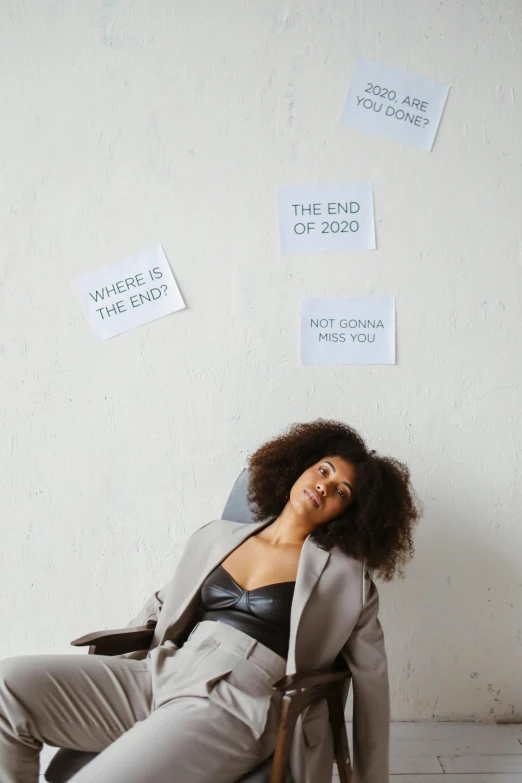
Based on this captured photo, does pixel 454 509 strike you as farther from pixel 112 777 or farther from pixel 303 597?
pixel 112 777

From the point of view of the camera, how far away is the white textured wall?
236 cm

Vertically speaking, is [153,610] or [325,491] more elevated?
[325,491]

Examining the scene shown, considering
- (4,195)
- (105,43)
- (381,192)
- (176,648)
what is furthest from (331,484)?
(105,43)

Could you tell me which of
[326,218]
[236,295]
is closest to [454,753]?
[236,295]

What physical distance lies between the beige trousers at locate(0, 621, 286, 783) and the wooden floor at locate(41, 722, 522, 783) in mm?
692

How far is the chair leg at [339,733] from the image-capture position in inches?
67.6

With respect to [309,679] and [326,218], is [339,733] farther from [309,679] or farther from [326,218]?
[326,218]

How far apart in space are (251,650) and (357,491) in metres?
0.49

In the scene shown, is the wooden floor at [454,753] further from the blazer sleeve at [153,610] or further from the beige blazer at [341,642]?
the blazer sleeve at [153,610]

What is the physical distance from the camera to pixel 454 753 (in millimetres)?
2242

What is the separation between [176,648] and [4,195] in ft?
5.11

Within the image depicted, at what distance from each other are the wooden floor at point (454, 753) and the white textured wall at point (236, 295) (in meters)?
0.07

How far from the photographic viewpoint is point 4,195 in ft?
7.91

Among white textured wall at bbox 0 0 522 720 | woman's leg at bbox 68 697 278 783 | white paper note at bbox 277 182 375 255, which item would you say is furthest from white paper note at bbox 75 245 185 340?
woman's leg at bbox 68 697 278 783
